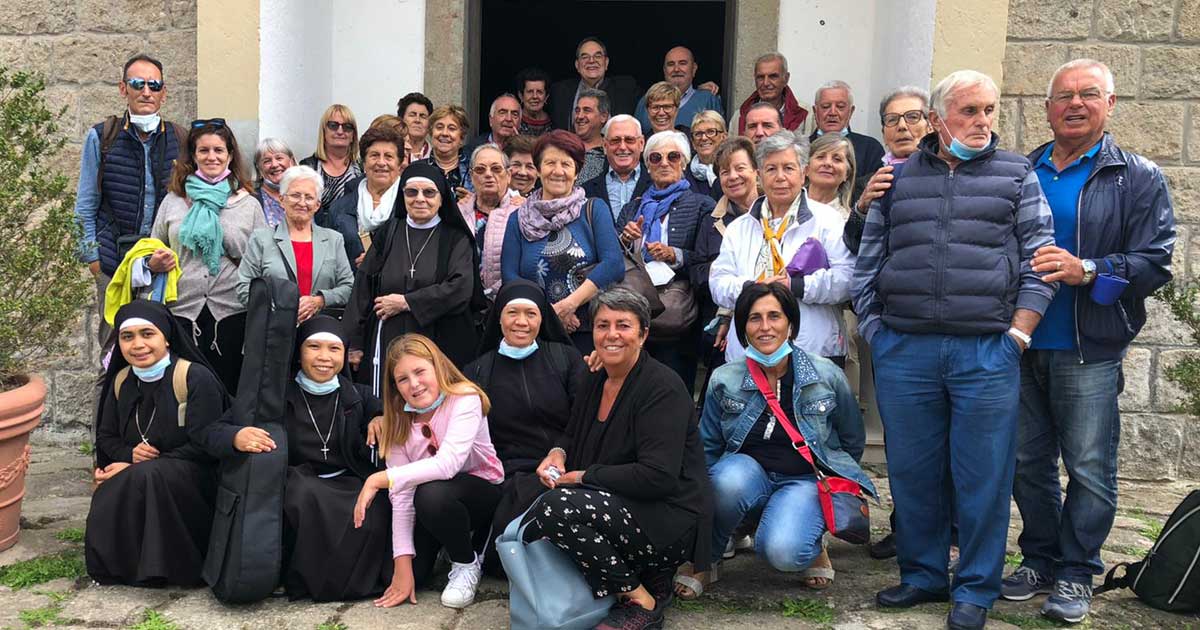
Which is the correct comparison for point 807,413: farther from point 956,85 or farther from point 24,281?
point 24,281

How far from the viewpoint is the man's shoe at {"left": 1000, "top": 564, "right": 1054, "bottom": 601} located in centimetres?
439

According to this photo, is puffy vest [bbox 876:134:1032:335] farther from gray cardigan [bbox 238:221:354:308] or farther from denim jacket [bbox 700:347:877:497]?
gray cardigan [bbox 238:221:354:308]

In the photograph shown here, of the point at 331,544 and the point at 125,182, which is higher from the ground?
the point at 125,182

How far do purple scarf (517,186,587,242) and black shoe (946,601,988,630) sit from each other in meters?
2.33

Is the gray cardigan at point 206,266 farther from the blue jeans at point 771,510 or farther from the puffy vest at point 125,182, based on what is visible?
the blue jeans at point 771,510

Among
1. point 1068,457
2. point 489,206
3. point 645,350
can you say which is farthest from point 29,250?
point 1068,457

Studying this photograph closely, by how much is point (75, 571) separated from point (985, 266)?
3.56 m

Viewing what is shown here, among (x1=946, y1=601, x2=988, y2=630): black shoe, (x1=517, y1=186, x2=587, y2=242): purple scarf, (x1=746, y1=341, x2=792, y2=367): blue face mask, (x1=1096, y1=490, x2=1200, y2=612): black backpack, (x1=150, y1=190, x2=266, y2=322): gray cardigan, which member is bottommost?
(x1=946, y1=601, x2=988, y2=630): black shoe

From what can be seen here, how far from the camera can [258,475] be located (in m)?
4.38

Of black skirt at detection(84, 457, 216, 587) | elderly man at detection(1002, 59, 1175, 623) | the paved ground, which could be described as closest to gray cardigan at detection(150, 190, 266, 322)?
black skirt at detection(84, 457, 216, 587)

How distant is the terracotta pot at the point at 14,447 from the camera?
4.80m

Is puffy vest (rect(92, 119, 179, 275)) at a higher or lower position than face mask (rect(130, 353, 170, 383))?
higher

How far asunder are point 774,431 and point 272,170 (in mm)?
2974

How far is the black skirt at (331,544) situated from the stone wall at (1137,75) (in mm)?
3963
